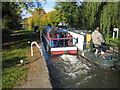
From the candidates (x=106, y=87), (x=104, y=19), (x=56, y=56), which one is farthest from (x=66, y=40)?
(x=106, y=87)

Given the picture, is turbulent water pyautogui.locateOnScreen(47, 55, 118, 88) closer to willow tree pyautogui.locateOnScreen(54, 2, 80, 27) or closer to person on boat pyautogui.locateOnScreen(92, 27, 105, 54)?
person on boat pyautogui.locateOnScreen(92, 27, 105, 54)

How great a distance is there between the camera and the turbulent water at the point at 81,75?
5805 millimetres

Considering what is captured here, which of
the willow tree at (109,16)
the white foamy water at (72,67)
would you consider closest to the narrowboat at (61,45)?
the white foamy water at (72,67)

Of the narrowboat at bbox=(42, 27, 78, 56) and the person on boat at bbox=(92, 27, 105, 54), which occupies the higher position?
the person on boat at bbox=(92, 27, 105, 54)

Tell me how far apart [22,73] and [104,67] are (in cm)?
431

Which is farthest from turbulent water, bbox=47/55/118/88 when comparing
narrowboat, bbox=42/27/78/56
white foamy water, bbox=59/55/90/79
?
narrowboat, bbox=42/27/78/56

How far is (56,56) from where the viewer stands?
34.3ft

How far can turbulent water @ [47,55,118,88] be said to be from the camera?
5805mm

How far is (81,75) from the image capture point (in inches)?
267

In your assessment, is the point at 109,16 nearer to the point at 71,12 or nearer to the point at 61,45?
the point at 61,45

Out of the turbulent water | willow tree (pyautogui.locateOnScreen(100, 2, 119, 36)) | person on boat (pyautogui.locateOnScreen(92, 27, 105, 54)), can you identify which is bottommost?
the turbulent water

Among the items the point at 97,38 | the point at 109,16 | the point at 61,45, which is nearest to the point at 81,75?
the point at 97,38

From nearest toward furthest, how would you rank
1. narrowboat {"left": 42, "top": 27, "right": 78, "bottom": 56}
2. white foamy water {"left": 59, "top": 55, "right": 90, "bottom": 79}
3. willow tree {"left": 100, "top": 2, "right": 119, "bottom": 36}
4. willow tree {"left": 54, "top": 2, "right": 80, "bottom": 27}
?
white foamy water {"left": 59, "top": 55, "right": 90, "bottom": 79}, narrowboat {"left": 42, "top": 27, "right": 78, "bottom": 56}, willow tree {"left": 100, "top": 2, "right": 119, "bottom": 36}, willow tree {"left": 54, "top": 2, "right": 80, "bottom": 27}

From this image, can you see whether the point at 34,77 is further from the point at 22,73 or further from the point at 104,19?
the point at 104,19
